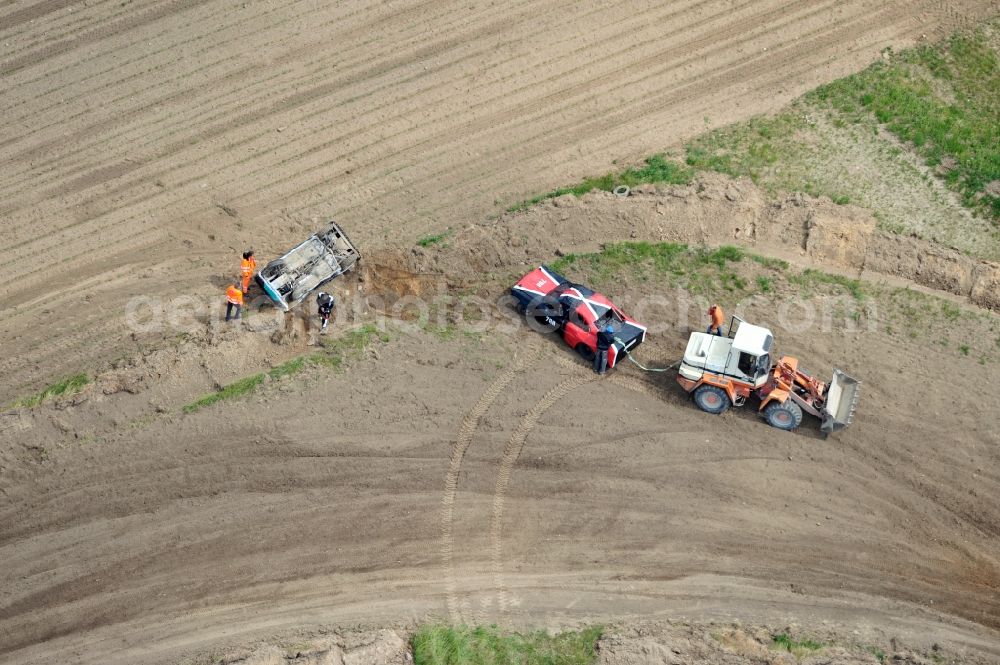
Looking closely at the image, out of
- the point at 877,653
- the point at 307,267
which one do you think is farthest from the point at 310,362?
the point at 877,653

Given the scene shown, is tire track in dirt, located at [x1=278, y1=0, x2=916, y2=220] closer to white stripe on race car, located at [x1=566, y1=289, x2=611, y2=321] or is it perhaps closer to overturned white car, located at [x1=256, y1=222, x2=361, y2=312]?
overturned white car, located at [x1=256, y1=222, x2=361, y2=312]

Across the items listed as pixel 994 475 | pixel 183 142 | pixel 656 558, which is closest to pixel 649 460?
pixel 656 558

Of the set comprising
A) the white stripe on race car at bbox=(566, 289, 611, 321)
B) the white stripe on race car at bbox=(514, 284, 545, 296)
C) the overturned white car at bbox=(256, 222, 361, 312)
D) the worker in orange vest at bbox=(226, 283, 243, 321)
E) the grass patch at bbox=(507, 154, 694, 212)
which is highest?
the grass patch at bbox=(507, 154, 694, 212)

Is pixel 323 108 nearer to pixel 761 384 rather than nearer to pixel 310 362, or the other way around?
pixel 310 362

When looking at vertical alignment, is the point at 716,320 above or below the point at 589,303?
below

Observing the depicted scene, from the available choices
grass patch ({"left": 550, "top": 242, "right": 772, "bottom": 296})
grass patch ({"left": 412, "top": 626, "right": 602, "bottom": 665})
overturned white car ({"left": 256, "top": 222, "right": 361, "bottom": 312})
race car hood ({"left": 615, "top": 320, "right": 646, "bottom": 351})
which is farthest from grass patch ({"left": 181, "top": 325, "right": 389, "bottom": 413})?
grass patch ({"left": 412, "top": 626, "right": 602, "bottom": 665})

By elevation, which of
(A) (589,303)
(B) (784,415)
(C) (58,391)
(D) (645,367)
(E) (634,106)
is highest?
(E) (634,106)
